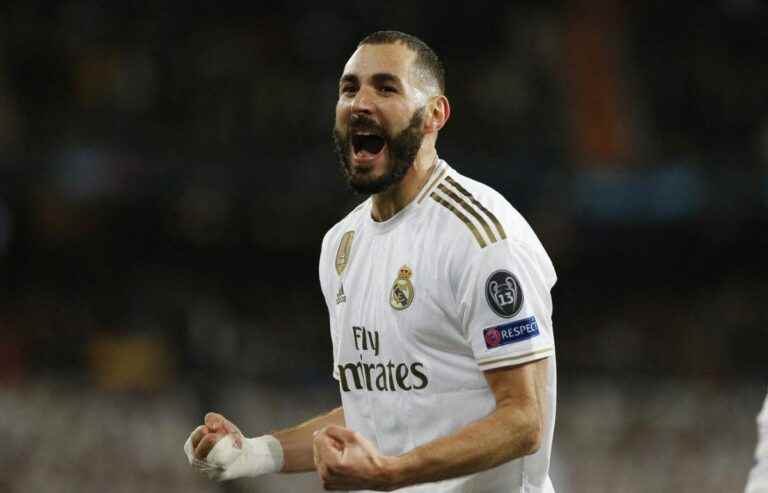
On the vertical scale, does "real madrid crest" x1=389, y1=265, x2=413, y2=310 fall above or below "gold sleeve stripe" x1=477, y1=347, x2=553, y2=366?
above

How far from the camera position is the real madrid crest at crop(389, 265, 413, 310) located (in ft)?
11.4

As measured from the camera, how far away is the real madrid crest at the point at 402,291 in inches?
137

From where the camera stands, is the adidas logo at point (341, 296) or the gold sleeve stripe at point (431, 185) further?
the adidas logo at point (341, 296)

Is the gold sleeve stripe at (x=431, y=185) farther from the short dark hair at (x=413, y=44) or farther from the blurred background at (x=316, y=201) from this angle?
the blurred background at (x=316, y=201)

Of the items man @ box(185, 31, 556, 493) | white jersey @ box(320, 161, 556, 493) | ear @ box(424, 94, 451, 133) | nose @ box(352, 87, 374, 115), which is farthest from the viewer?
ear @ box(424, 94, 451, 133)

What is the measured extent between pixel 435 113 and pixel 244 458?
116cm

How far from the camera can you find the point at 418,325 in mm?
3438

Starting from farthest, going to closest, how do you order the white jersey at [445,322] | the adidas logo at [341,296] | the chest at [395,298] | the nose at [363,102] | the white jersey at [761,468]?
the adidas logo at [341,296] → the nose at [363,102] → the chest at [395,298] → the white jersey at [445,322] → the white jersey at [761,468]

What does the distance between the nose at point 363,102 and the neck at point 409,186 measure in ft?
0.69

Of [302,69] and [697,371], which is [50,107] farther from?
[697,371]

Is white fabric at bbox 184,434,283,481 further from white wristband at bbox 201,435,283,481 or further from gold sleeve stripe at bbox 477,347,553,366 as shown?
gold sleeve stripe at bbox 477,347,553,366

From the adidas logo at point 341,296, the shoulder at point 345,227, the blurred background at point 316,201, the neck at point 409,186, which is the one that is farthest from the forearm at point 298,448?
the blurred background at point 316,201

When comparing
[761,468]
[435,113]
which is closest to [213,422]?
[435,113]

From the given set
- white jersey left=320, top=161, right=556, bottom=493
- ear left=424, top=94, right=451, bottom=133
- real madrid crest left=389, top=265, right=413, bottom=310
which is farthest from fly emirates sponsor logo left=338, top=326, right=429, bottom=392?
ear left=424, top=94, right=451, bottom=133
